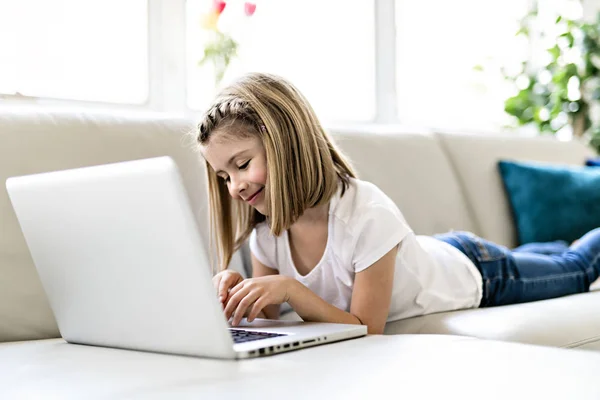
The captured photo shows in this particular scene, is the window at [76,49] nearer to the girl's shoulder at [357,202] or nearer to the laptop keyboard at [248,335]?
the girl's shoulder at [357,202]

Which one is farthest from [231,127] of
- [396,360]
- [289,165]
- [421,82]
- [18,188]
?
[421,82]

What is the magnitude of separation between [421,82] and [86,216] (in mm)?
2705

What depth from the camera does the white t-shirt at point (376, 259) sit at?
1.41 meters

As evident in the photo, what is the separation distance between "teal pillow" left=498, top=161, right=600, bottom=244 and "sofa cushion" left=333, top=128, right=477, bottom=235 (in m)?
0.19

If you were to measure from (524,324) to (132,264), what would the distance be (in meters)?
0.77

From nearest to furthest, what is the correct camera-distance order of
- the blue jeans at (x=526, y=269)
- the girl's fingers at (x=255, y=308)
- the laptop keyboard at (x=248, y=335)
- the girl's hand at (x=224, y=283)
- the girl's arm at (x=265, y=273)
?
the laptop keyboard at (x=248, y=335), the girl's fingers at (x=255, y=308), the girl's hand at (x=224, y=283), the girl's arm at (x=265, y=273), the blue jeans at (x=526, y=269)

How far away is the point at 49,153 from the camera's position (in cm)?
147

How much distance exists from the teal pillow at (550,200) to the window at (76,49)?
1.27 metres

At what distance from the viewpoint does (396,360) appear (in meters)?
0.93

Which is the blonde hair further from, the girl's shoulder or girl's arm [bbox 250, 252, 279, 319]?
girl's arm [bbox 250, 252, 279, 319]

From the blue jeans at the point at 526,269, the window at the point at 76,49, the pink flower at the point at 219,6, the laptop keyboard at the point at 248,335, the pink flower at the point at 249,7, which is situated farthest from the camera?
the pink flower at the point at 249,7

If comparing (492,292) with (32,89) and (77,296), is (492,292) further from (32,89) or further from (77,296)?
(32,89)

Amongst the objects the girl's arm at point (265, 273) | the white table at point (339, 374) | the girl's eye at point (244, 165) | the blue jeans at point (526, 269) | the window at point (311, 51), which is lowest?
the blue jeans at point (526, 269)

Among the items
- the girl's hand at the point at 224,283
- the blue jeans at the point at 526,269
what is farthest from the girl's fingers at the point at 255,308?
the blue jeans at the point at 526,269
